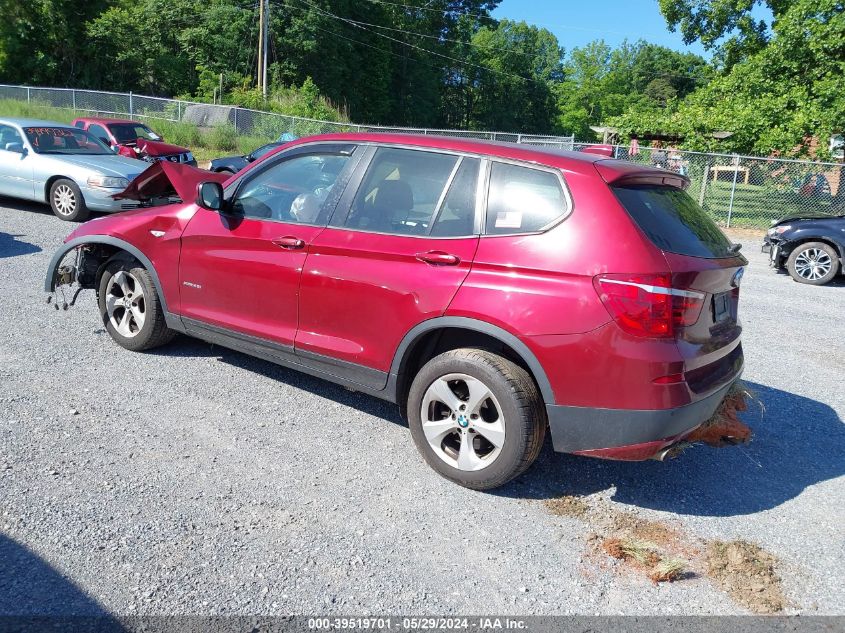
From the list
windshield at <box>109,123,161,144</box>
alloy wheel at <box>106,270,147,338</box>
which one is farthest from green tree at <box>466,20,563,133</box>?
alloy wheel at <box>106,270,147,338</box>

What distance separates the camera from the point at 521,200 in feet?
12.5

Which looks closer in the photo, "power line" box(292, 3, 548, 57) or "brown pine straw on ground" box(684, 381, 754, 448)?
"brown pine straw on ground" box(684, 381, 754, 448)

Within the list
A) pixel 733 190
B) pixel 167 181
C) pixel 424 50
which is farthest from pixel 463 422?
pixel 424 50

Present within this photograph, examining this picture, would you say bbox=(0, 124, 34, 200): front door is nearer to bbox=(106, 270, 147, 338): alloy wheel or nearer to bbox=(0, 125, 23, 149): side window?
bbox=(0, 125, 23, 149): side window

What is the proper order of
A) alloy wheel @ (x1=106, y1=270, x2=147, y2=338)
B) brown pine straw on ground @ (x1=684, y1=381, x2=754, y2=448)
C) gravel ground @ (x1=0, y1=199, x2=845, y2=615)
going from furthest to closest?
alloy wheel @ (x1=106, y1=270, x2=147, y2=338) → brown pine straw on ground @ (x1=684, y1=381, x2=754, y2=448) → gravel ground @ (x1=0, y1=199, x2=845, y2=615)

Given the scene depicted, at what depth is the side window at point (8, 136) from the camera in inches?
460

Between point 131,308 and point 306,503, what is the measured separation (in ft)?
8.72

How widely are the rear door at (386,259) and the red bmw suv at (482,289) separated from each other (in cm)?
1

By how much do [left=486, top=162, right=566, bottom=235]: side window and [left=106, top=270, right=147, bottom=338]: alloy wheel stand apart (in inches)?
115

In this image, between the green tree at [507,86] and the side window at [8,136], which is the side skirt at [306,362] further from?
the green tree at [507,86]

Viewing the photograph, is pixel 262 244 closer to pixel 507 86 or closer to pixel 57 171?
pixel 57 171

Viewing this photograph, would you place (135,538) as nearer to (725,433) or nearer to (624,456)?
(624,456)

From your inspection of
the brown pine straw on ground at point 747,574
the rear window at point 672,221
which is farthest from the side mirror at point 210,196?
the brown pine straw on ground at point 747,574

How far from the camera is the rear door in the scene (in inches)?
154
